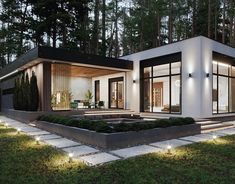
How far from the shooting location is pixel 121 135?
640 cm

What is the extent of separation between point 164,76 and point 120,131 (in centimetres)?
734

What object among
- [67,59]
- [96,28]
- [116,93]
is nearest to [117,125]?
[67,59]

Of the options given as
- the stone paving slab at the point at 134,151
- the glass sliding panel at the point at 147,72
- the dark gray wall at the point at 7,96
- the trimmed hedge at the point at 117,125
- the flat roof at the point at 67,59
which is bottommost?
the stone paving slab at the point at 134,151

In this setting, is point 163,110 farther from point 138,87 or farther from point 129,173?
point 129,173

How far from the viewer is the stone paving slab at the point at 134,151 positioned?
5598 mm

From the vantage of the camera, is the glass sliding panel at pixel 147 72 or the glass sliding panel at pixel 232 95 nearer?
the glass sliding panel at pixel 232 95

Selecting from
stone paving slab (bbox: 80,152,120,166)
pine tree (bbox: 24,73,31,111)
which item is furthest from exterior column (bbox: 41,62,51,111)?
stone paving slab (bbox: 80,152,120,166)

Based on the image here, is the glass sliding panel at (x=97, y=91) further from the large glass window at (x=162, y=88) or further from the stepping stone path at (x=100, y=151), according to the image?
the stepping stone path at (x=100, y=151)

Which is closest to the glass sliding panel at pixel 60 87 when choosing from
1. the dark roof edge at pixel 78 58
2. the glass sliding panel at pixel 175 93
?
the dark roof edge at pixel 78 58

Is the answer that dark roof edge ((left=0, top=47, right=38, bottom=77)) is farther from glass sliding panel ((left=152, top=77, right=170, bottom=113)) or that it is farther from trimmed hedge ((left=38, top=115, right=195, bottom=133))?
glass sliding panel ((left=152, top=77, right=170, bottom=113))

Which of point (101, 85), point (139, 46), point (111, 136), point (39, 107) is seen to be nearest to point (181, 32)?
point (139, 46)

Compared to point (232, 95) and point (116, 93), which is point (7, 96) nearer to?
point (116, 93)

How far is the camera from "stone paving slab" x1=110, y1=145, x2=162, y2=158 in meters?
5.60

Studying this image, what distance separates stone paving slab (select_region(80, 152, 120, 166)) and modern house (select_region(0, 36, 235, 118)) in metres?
6.97
